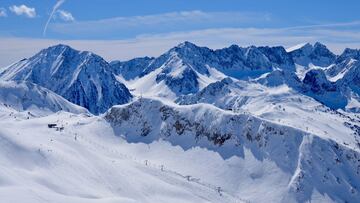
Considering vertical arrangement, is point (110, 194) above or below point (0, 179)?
below

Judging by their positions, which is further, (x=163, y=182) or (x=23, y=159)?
(x=163, y=182)

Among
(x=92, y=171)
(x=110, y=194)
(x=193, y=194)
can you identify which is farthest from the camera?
(x=193, y=194)

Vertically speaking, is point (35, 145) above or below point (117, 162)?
above

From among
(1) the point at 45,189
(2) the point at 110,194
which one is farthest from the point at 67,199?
(2) the point at 110,194

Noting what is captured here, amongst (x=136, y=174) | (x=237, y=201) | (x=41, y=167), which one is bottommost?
(x=237, y=201)

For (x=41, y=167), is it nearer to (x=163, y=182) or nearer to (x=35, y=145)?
(x=35, y=145)

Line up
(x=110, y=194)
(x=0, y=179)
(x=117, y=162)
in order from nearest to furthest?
(x=0, y=179), (x=110, y=194), (x=117, y=162)

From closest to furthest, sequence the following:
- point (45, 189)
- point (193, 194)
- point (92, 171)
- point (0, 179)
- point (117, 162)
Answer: point (0, 179) → point (45, 189) → point (92, 171) → point (193, 194) → point (117, 162)

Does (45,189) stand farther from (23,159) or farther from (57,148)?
(57,148)

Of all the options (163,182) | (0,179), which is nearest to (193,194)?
(163,182)
